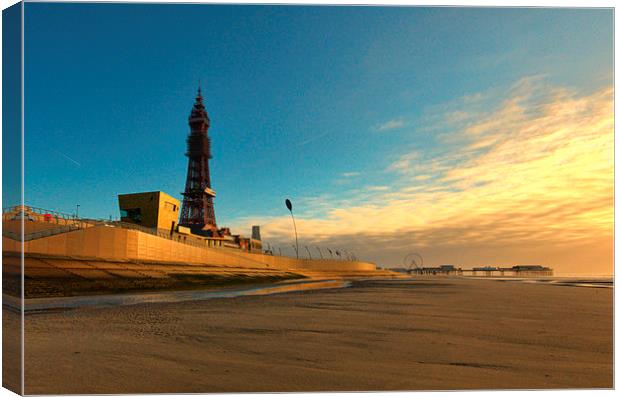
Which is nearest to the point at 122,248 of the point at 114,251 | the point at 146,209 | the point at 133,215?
the point at 114,251

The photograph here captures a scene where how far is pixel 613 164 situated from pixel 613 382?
10.7 ft

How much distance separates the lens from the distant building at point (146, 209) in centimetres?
5025

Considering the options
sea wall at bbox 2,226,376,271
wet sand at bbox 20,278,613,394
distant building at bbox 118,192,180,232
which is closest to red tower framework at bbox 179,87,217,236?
distant building at bbox 118,192,180,232

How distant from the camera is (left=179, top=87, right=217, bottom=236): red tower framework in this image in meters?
91.2

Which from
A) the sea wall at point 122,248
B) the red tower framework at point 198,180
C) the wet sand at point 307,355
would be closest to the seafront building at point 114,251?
the sea wall at point 122,248

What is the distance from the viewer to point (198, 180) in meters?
95.4

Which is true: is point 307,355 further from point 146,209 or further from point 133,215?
point 133,215

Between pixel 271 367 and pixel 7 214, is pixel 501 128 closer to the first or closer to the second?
pixel 271 367

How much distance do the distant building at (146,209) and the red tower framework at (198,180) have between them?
34.6m

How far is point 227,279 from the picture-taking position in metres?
40.2

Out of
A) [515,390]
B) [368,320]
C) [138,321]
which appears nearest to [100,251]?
[138,321]

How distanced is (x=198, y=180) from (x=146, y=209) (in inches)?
1782

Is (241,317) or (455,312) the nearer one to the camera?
(241,317)

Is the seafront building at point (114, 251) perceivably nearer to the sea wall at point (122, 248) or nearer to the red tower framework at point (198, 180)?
the sea wall at point (122, 248)
